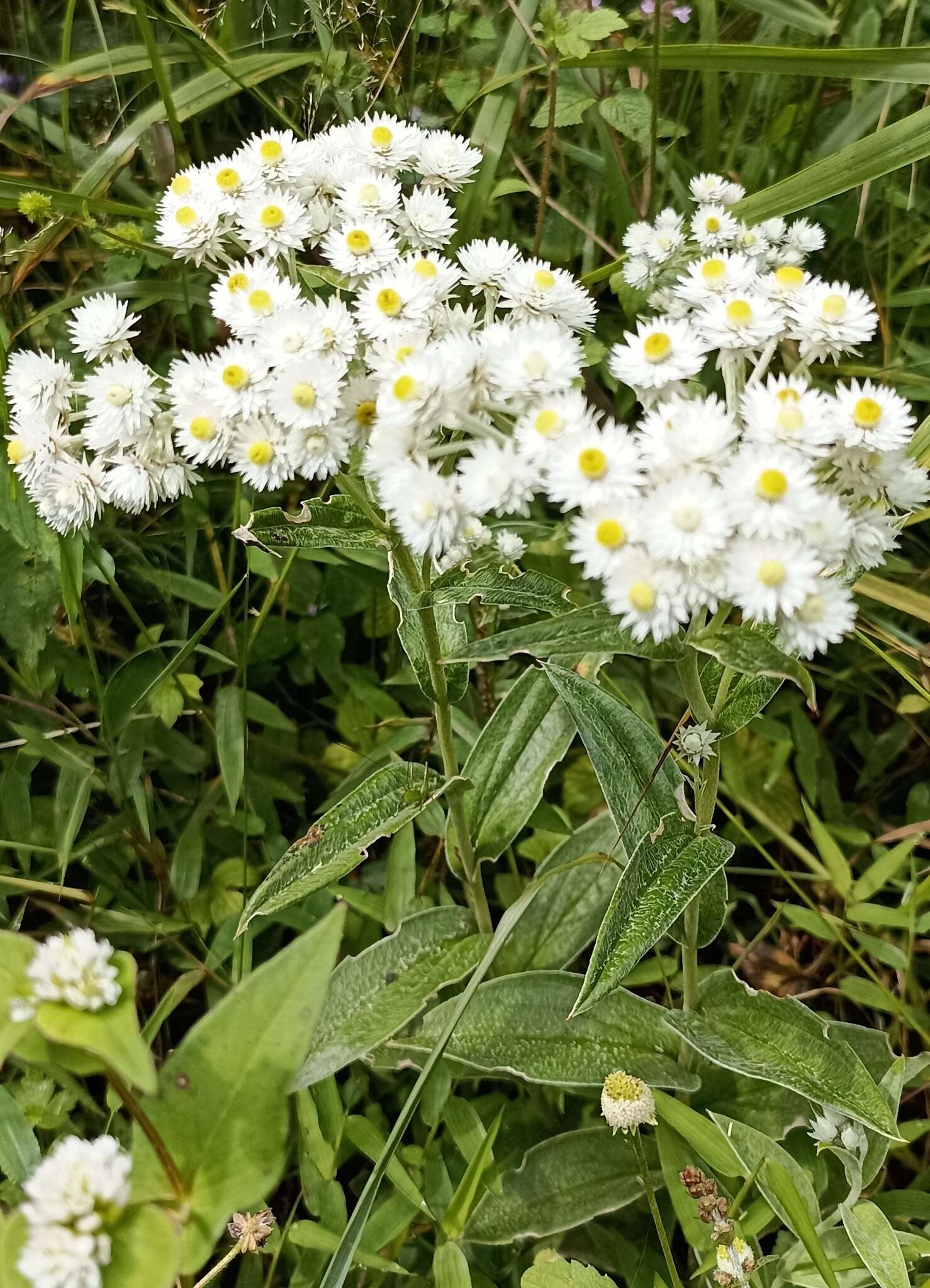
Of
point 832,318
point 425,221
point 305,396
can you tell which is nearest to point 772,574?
point 832,318

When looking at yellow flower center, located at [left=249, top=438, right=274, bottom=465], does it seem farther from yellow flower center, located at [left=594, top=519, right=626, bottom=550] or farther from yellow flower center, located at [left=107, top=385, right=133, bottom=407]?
yellow flower center, located at [left=594, top=519, right=626, bottom=550]

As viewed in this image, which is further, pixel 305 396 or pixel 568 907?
pixel 568 907

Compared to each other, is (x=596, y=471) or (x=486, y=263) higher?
(x=486, y=263)

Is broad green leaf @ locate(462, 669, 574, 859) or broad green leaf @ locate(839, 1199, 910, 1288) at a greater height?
broad green leaf @ locate(462, 669, 574, 859)

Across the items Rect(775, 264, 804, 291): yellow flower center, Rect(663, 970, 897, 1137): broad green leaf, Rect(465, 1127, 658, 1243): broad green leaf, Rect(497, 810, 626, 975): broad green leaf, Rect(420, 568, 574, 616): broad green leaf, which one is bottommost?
Rect(465, 1127, 658, 1243): broad green leaf

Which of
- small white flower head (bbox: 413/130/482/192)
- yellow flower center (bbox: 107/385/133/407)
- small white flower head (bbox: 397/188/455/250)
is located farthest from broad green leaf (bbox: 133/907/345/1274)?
small white flower head (bbox: 413/130/482/192)

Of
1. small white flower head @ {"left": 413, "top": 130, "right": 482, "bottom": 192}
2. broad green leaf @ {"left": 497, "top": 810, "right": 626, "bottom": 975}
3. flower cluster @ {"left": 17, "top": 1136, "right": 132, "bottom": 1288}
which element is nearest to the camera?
flower cluster @ {"left": 17, "top": 1136, "right": 132, "bottom": 1288}

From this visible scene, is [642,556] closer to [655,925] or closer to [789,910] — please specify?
[655,925]

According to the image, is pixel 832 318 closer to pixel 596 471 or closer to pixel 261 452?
pixel 596 471
